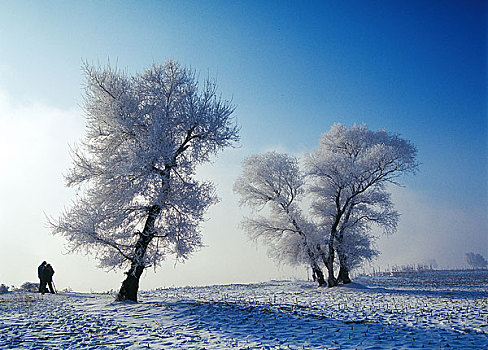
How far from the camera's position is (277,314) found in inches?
495

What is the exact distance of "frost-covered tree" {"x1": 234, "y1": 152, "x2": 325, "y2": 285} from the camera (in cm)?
2669

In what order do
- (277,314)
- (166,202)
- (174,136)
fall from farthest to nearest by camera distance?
1. (174,136)
2. (166,202)
3. (277,314)

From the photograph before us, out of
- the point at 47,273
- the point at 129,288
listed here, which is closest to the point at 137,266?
the point at 129,288

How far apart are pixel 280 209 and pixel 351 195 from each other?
6014 mm

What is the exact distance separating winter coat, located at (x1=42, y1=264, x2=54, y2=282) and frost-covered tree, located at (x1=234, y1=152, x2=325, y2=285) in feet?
47.5

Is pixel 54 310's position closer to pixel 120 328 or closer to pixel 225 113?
pixel 120 328

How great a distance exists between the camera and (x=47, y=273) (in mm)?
22594

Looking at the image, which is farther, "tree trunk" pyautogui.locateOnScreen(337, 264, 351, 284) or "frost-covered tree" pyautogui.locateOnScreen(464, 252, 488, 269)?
"frost-covered tree" pyautogui.locateOnScreen(464, 252, 488, 269)

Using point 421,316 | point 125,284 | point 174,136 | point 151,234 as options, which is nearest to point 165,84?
point 174,136

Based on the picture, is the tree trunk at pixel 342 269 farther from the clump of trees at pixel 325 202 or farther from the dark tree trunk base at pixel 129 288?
the dark tree trunk base at pixel 129 288

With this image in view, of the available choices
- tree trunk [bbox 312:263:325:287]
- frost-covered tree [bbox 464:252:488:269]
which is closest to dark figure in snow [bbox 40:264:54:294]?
tree trunk [bbox 312:263:325:287]

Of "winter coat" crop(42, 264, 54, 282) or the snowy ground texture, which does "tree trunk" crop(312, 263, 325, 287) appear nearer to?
the snowy ground texture

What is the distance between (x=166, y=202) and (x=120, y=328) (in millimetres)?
6545

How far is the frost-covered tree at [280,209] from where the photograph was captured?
2669 cm
